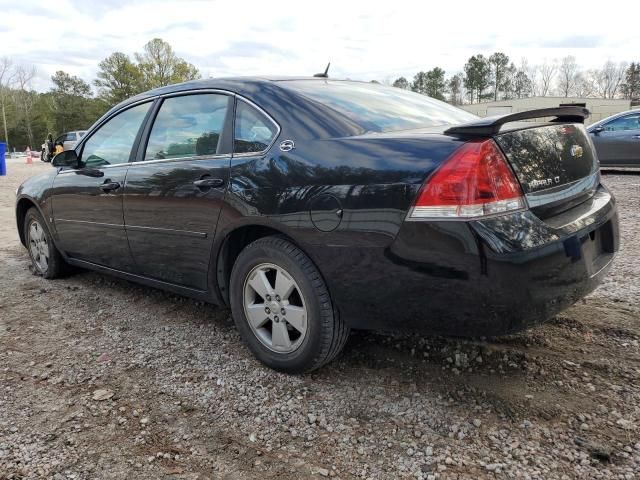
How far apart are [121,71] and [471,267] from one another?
232 ft

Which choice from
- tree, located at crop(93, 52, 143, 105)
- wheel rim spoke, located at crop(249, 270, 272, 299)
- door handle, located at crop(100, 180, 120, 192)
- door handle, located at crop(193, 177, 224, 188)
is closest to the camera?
wheel rim spoke, located at crop(249, 270, 272, 299)

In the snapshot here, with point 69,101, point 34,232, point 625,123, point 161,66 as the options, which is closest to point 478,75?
point 161,66

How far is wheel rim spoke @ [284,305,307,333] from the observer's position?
2625mm

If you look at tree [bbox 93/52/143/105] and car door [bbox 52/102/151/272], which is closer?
car door [bbox 52/102/151/272]

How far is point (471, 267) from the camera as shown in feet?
6.81

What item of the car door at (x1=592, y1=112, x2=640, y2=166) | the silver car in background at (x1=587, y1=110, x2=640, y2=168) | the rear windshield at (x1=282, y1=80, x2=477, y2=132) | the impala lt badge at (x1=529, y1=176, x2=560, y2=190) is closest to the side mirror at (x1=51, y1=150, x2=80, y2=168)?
the rear windshield at (x1=282, y1=80, x2=477, y2=132)

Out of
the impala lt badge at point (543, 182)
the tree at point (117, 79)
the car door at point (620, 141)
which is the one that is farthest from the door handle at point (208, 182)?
the tree at point (117, 79)

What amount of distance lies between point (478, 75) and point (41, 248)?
82.0 meters

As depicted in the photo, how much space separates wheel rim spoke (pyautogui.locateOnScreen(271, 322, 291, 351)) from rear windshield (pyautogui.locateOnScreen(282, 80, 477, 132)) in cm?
112

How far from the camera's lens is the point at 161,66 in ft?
219

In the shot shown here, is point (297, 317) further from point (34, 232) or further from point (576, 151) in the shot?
point (34, 232)

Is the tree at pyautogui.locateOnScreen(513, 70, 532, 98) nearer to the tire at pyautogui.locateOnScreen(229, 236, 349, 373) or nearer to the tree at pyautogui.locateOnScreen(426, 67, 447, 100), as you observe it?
the tree at pyautogui.locateOnScreen(426, 67, 447, 100)

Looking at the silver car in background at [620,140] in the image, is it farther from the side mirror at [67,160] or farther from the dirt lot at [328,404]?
the side mirror at [67,160]

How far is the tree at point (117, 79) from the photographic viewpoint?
64312mm
